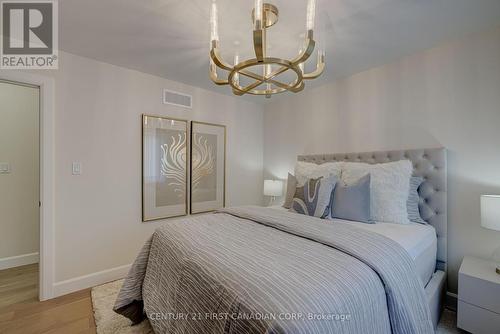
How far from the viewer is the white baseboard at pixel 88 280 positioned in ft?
6.94

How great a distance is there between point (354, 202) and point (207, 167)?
1.96 meters

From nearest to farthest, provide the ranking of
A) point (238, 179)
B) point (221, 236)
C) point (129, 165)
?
point (221, 236)
point (129, 165)
point (238, 179)

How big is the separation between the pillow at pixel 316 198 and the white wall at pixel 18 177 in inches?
133

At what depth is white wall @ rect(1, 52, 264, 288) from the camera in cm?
214

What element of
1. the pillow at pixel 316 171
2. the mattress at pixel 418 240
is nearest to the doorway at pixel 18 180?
the pillow at pixel 316 171

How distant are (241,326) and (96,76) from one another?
105 inches

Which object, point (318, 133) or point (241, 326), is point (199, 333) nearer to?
point (241, 326)

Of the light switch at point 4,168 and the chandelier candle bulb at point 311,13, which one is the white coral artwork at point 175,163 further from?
the chandelier candle bulb at point 311,13

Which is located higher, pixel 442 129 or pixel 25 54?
pixel 25 54

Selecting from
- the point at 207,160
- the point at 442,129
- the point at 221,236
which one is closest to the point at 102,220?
the point at 207,160

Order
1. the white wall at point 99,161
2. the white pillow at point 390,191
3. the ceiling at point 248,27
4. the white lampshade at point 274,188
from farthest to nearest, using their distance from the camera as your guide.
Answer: the white lampshade at point 274,188
the white wall at point 99,161
the white pillow at point 390,191
the ceiling at point 248,27

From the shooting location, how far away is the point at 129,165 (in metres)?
2.52

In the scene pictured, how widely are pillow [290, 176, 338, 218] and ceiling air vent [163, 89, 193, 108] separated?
1879mm

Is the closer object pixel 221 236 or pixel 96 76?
pixel 221 236
